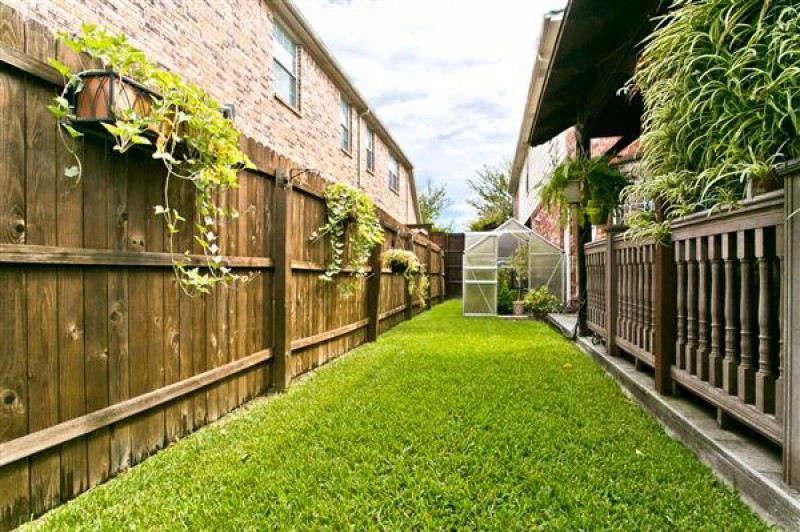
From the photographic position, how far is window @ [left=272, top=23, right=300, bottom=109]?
8280 millimetres

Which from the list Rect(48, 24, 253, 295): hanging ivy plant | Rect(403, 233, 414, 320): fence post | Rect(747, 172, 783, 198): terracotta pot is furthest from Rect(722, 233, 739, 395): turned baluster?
Rect(403, 233, 414, 320): fence post

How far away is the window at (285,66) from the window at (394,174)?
738 cm

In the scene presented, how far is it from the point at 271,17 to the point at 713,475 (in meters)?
8.88

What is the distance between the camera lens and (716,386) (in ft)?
7.05

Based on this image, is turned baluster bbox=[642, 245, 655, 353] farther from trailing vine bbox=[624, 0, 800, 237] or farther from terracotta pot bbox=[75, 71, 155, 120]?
terracotta pot bbox=[75, 71, 155, 120]

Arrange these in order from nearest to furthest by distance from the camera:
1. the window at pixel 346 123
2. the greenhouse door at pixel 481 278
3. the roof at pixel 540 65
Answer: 1. the roof at pixel 540 65
2. the greenhouse door at pixel 481 278
3. the window at pixel 346 123

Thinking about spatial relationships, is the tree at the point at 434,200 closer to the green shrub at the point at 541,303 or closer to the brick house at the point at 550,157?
the brick house at the point at 550,157

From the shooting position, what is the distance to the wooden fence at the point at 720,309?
1729 millimetres

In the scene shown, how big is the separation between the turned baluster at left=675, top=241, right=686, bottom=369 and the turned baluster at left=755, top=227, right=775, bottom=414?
83cm

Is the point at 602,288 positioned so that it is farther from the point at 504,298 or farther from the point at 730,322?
the point at 504,298

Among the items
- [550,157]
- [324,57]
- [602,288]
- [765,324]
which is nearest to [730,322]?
[765,324]

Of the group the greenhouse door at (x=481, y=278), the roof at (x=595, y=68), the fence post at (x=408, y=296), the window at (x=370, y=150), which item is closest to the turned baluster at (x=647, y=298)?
the roof at (x=595, y=68)

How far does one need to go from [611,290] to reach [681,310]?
1.46m

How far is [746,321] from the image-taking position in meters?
1.91
